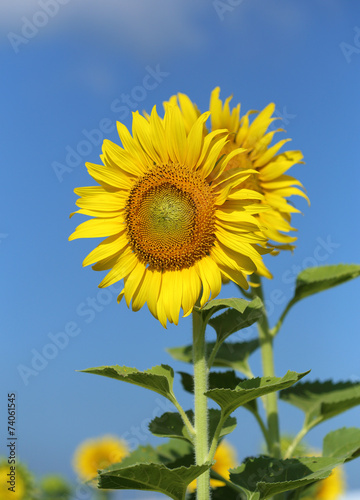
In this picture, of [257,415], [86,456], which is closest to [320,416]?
[257,415]

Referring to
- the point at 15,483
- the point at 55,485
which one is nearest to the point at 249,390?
the point at 15,483

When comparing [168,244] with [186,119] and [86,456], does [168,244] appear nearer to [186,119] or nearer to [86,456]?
[186,119]

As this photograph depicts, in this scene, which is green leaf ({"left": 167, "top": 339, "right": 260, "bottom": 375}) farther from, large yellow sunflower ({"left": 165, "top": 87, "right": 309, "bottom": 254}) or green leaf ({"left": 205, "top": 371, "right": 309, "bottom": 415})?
green leaf ({"left": 205, "top": 371, "right": 309, "bottom": 415})

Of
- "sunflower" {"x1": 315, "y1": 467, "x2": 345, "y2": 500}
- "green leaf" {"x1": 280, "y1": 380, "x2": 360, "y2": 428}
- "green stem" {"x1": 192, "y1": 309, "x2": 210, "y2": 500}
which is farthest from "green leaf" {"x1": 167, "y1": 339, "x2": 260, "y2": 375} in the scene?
"sunflower" {"x1": 315, "y1": 467, "x2": 345, "y2": 500}

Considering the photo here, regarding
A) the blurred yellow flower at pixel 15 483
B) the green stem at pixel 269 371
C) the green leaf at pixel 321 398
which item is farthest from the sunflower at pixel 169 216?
the blurred yellow flower at pixel 15 483

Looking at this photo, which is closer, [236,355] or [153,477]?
[153,477]

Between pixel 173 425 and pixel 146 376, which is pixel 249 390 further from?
pixel 173 425
